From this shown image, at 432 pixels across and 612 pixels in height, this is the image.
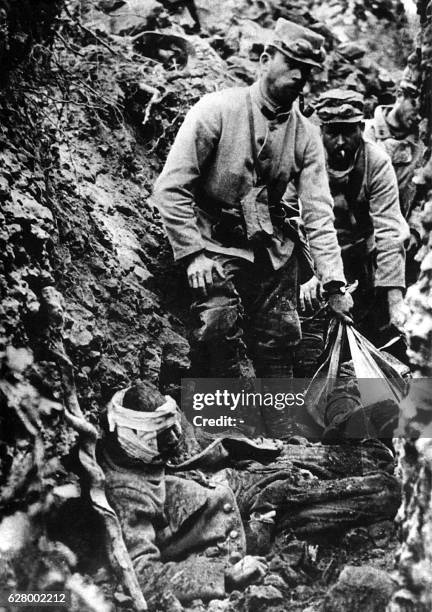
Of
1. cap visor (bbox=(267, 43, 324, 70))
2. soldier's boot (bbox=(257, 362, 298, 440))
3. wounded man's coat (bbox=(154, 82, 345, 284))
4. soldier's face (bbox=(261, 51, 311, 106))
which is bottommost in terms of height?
soldier's boot (bbox=(257, 362, 298, 440))

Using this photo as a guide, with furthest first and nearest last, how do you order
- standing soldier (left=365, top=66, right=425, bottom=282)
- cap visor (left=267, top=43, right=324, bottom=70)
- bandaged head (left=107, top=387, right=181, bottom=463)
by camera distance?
standing soldier (left=365, top=66, right=425, bottom=282) → cap visor (left=267, top=43, right=324, bottom=70) → bandaged head (left=107, top=387, right=181, bottom=463)

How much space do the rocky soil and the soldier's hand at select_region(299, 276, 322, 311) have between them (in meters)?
0.70

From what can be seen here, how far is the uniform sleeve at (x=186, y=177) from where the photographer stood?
5.16 m

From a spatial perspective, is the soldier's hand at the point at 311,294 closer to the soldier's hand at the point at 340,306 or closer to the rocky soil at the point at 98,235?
the soldier's hand at the point at 340,306

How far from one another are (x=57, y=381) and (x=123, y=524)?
0.85 meters

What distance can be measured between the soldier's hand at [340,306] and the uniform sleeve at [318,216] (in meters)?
0.10

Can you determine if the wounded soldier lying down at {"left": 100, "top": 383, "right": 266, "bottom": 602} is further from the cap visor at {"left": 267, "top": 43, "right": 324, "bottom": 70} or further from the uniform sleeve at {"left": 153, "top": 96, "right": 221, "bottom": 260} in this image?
the cap visor at {"left": 267, "top": 43, "right": 324, "bottom": 70}

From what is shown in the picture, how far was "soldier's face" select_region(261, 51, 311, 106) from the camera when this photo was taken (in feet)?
17.2

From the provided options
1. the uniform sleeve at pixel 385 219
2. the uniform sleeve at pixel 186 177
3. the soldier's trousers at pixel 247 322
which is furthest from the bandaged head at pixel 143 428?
the uniform sleeve at pixel 385 219

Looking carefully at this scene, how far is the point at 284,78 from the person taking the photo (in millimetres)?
5242

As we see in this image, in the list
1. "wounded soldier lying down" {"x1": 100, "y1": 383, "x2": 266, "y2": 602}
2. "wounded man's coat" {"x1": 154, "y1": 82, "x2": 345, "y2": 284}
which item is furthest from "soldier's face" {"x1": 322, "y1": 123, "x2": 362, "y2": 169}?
"wounded soldier lying down" {"x1": 100, "y1": 383, "x2": 266, "y2": 602}

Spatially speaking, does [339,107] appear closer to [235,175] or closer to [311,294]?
[235,175]

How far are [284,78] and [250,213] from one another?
2.65 ft

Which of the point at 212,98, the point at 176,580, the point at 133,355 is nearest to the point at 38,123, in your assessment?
the point at 212,98
